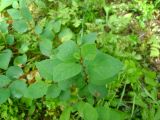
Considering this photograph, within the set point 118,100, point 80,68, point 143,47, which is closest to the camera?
point 80,68

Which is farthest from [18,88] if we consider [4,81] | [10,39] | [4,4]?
[4,4]

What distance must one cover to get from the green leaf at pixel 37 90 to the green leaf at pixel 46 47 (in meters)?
0.32

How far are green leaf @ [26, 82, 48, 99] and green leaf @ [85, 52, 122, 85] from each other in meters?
0.29

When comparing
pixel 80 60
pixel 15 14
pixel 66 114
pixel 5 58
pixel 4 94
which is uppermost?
pixel 15 14

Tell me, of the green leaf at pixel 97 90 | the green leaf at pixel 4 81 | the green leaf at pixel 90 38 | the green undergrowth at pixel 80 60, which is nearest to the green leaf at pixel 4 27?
the green undergrowth at pixel 80 60

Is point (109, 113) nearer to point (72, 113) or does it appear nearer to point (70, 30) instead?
point (72, 113)

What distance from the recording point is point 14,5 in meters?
2.31

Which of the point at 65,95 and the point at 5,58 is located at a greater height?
the point at 5,58

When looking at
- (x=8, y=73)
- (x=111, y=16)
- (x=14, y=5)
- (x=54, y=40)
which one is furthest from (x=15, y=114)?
(x=111, y=16)

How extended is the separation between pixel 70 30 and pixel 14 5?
Answer: 0.42 m

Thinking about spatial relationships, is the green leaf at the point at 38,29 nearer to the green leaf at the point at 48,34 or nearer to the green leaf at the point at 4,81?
the green leaf at the point at 48,34

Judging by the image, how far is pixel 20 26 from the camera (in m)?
2.20

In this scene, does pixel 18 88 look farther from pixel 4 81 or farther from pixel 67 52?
pixel 67 52

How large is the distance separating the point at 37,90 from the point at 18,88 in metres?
0.21
